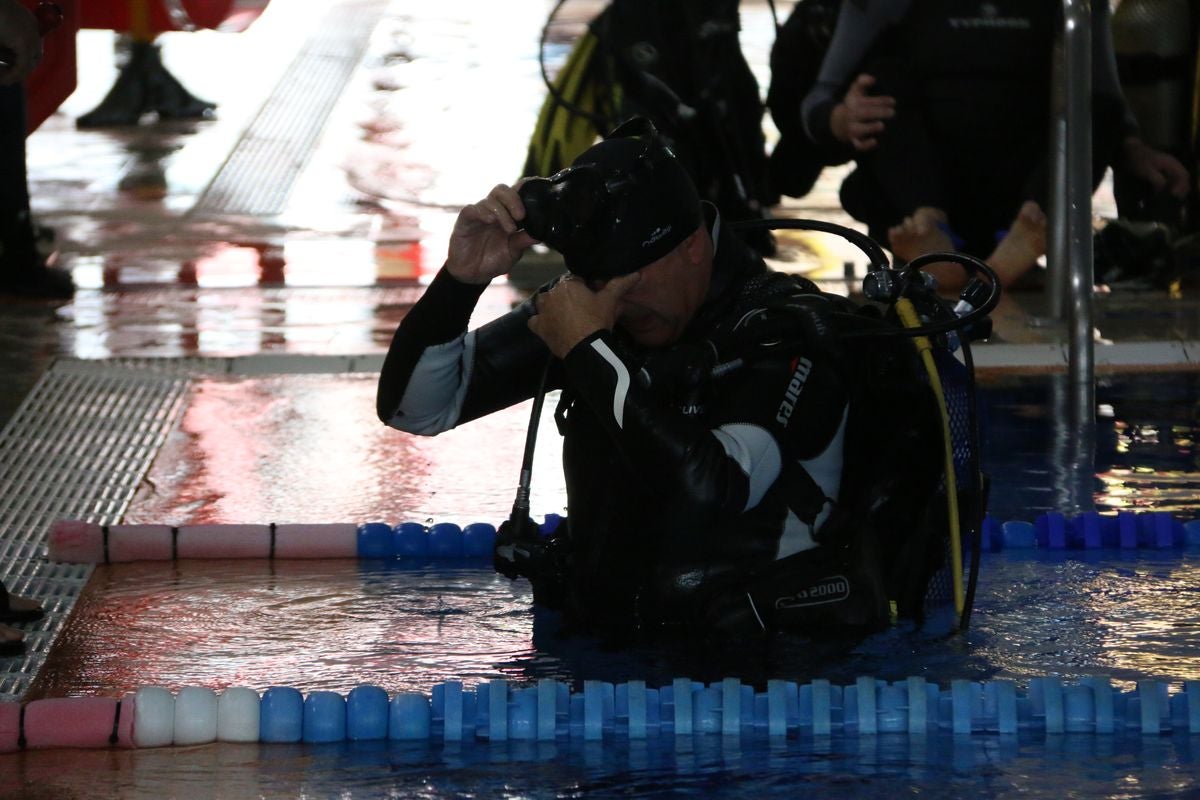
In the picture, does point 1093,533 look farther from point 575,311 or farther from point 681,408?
point 575,311

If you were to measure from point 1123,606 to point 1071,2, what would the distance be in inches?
100

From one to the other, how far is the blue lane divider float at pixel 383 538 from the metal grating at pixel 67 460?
0.14 metres

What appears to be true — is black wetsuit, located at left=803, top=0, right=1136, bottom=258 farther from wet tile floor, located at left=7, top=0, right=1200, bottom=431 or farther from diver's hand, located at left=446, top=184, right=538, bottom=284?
diver's hand, located at left=446, top=184, right=538, bottom=284

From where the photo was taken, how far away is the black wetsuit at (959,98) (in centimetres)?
679

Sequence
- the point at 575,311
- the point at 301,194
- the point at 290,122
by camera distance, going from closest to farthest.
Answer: the point at 575,311 → the point at 301,194 → the point at 290,122

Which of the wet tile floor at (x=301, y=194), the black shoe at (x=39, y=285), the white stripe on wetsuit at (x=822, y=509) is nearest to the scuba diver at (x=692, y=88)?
the wet tile floor at (x=301, y=194)

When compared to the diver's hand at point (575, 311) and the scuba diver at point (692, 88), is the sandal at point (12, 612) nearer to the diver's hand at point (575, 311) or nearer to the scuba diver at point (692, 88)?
the diver's hand at point (575, 311)

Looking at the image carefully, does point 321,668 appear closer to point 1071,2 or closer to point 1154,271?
point 1071,2

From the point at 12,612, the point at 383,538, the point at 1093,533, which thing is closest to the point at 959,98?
the point at 1093,533

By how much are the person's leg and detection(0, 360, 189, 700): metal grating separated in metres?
1.27

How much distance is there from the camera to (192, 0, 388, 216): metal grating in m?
9.12

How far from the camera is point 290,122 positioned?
10.8 m

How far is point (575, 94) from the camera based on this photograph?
7.91 m

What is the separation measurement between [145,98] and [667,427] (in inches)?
341
